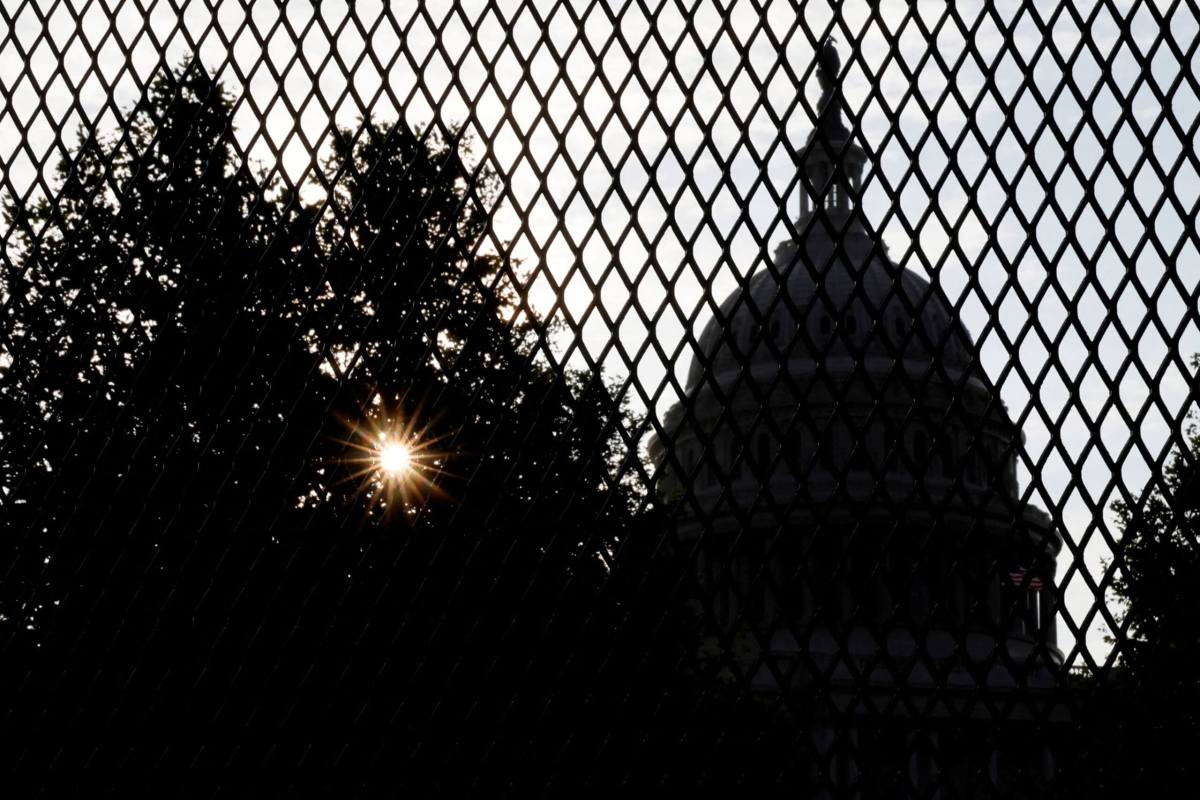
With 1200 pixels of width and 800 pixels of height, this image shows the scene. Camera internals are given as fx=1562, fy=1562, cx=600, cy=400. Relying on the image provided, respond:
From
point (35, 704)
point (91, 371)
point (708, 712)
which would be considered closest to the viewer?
point (708, 712)

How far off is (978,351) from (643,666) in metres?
1.51

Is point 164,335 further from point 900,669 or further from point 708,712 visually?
point 900,669

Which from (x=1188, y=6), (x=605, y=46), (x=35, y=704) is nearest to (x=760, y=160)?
(x=605, y=46)

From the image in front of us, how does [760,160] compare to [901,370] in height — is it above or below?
above

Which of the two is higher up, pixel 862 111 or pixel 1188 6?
pixel 1188 6

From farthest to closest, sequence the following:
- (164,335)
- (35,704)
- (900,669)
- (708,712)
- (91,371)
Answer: (35,704)
(91,371)
(164,335)
(708,712)
(900,669)

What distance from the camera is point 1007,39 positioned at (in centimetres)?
533

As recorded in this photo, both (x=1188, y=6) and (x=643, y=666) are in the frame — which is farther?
(x=1188, y=6)

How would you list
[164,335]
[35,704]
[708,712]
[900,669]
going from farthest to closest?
[35,704] < [164,335] < [708,712] < [900,669]

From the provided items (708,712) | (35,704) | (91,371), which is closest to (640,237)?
(708,712)

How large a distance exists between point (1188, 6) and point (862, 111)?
1.27 meters

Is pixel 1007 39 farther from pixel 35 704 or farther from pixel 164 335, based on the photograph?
pixel 35 704

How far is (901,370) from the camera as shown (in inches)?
203

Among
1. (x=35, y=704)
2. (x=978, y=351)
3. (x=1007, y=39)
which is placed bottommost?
(x=35, y=704)
